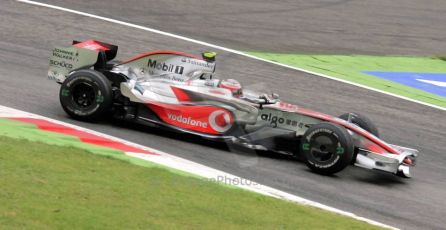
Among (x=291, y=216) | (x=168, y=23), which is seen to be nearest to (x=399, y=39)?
(x=168, y=23)

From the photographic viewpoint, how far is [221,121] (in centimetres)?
1005

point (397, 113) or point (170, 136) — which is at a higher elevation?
point (397, 113)

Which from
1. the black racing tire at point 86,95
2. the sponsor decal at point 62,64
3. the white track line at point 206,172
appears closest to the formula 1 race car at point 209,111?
the black racing tire at point 86,95

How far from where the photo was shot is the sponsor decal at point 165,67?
34.8 ft

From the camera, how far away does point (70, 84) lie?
10.2 metres

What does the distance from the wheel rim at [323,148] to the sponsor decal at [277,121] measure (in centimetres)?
46

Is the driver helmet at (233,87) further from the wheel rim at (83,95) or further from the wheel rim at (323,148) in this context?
the wheel rim at (83,95)

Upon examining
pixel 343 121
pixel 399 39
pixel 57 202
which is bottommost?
pixel 57 202

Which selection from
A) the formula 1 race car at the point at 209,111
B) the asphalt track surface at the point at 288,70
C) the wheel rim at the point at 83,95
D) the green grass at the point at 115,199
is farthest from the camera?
the wheel rim at the point at 83,95

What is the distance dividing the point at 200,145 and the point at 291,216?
9.40ft

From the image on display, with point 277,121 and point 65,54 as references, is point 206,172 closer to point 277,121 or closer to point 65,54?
point 277,121

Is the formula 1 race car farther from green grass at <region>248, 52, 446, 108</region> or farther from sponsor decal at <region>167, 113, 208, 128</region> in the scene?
green grass at <region>248, 52, 446, 108</region>

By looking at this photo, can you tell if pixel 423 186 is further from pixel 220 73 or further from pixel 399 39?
pixel 399 39

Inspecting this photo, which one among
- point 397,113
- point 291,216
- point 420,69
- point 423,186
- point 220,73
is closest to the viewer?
point 291,216
